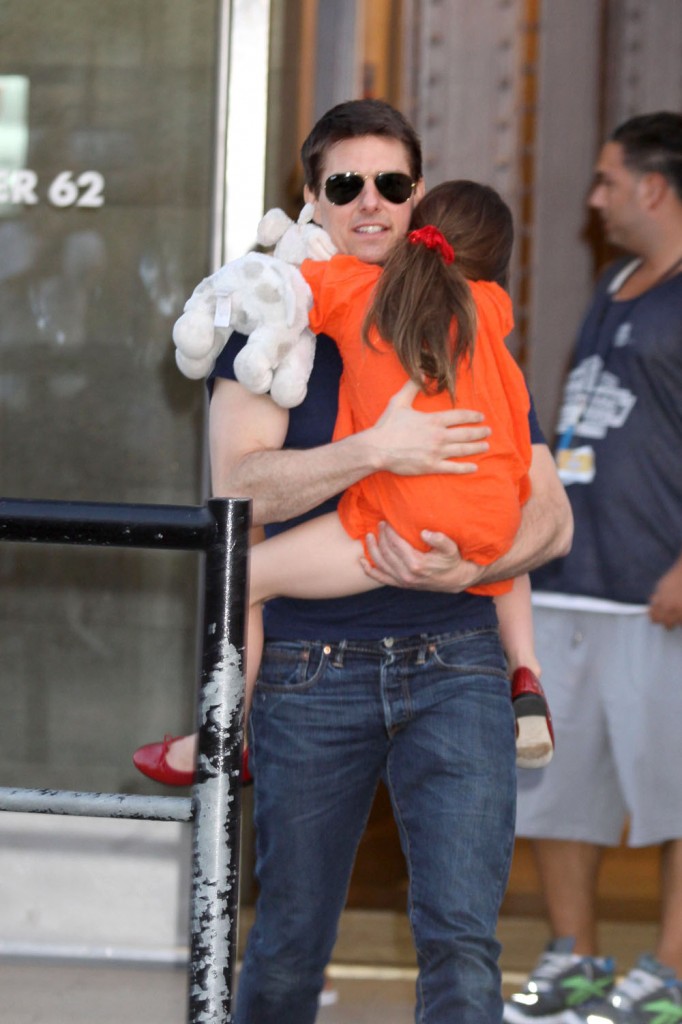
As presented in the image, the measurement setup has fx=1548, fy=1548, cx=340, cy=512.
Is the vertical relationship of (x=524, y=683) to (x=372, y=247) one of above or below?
below

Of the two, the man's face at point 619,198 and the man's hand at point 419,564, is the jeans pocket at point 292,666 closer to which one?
the man's hand at point 419,564

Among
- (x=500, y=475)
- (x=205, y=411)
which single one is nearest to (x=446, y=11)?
(x=205, y=411)

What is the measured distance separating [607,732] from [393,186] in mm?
1706

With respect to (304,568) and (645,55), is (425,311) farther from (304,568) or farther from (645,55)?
(645,55)

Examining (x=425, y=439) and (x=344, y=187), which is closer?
(x=425, y=439)

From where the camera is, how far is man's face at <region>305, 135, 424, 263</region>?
2451 mm

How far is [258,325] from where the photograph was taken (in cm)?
231

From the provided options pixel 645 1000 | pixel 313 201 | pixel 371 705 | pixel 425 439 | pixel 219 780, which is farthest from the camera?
pixel 645 1000

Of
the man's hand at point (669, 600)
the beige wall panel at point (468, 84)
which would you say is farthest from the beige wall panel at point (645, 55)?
the man's hand at point (669, 600)

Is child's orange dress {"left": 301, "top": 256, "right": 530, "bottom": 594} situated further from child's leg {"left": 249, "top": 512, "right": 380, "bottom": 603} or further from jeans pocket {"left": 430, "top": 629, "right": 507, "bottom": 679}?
jeans pocket {"left": 430, "top": 629, "right": 507, "bottom": 679}

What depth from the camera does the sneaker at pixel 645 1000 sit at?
3439 millimetres

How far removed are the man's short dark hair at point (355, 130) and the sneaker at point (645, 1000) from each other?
1927mm

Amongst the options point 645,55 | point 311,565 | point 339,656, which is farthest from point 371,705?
point 645,55

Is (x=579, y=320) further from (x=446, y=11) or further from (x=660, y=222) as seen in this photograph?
(x=446, y=11)
